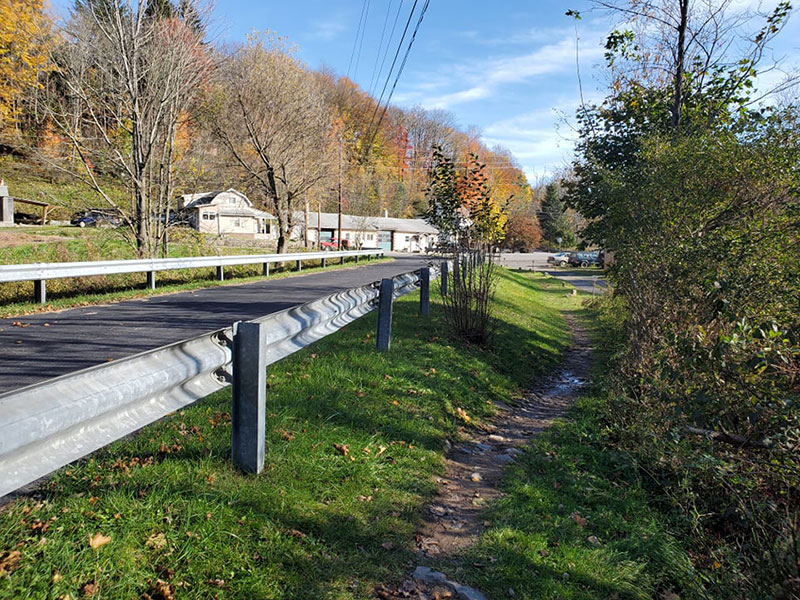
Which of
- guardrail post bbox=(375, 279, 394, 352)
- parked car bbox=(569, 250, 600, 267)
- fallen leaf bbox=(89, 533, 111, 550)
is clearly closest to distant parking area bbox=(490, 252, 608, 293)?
parked car bbox=(569, 250, 600, 267)

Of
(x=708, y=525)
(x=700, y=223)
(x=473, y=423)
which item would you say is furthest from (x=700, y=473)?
(x=700, y=223)

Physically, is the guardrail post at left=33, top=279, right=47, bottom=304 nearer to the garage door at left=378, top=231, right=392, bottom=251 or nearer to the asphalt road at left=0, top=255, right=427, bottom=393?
the asphalt road at left=0, top=255, right=427, bottom=393

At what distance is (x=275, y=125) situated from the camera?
86.2 ft

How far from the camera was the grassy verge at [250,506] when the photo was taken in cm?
238

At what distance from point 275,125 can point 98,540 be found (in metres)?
26.0

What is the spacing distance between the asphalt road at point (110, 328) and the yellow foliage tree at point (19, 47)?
8.94 metres

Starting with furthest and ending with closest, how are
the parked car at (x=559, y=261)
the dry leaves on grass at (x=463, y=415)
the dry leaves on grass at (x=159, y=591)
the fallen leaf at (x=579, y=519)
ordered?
the parked car at (x=559, y=261)
the dry leaves on grass at (x=463, y=415)
the fallen leaf at (x=579, y=519)
the dry leaves on grass at (x=159, y=591)

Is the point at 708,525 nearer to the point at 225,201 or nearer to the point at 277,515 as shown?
the point at 277,515

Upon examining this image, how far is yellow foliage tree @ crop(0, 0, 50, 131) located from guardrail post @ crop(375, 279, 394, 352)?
1293cm

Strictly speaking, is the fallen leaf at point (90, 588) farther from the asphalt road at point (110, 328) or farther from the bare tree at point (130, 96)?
the bare tree at point (130, 96)

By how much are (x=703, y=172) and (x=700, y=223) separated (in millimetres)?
748

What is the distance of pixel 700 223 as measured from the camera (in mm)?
7367

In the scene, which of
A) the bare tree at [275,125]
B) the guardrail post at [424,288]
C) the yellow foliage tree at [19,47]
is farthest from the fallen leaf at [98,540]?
the bare tree at [275,125]

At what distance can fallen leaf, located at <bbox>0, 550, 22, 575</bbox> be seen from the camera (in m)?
2.16
